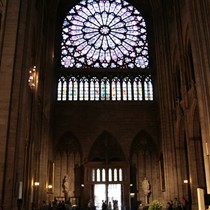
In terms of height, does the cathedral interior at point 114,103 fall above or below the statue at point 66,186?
above

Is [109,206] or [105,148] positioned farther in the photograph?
[105,148]

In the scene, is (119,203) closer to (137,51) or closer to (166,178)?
(166,178)

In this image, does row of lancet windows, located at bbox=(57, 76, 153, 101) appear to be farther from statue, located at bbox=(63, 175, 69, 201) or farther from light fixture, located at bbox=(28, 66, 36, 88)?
light fixture, located at bbox=(28, 66, 36, 88)

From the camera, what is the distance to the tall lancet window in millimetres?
30875

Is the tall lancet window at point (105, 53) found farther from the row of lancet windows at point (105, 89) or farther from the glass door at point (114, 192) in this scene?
the glass door at point (114, 192)

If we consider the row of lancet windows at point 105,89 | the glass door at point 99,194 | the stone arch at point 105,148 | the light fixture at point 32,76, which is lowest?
the glass door at point 99,194

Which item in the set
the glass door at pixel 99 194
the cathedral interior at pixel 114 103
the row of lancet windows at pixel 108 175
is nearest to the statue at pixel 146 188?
the cathedral interior at pixel 114 103

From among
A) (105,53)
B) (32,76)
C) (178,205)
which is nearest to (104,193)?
(178,205)

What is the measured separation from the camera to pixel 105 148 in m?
29.2

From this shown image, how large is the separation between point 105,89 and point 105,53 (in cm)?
387

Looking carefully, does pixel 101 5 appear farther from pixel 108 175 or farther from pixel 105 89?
pixel 108 175

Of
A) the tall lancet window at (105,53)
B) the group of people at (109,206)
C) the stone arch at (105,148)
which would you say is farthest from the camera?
the tall lancet window at (105,53)

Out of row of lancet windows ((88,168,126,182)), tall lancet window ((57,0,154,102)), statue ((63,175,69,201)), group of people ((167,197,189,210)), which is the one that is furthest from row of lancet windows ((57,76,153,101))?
group of people ((167,197,189,210))

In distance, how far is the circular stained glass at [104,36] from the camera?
105ft
